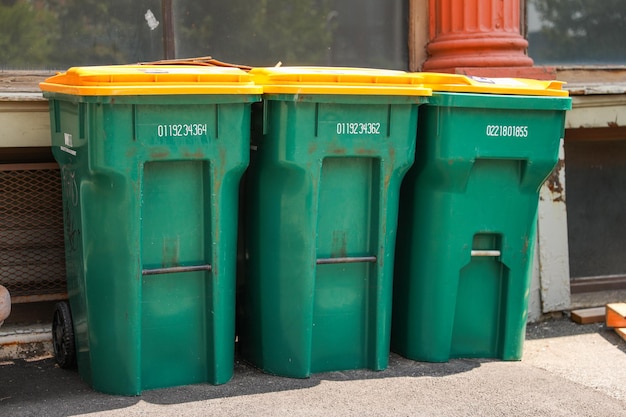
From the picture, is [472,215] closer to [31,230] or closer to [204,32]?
[204,32]

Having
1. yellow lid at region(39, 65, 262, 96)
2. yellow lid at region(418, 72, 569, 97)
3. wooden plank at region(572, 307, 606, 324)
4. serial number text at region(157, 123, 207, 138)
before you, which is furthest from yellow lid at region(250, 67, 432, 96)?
wooden plank at region(572, 307, 606, 324)

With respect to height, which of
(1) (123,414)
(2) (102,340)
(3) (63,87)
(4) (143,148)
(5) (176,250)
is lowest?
(1) (123,414)

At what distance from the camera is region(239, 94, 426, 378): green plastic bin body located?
182 inches

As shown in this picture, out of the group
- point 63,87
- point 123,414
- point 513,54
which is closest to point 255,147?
point 63,87

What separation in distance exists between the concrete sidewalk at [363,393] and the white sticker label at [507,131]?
1.27 meters

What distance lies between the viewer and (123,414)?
430 cm

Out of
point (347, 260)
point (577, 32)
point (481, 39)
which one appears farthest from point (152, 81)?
point (577, 32)

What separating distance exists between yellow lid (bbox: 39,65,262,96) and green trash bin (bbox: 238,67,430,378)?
0.71 ft

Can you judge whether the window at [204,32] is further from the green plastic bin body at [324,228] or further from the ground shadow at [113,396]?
the ground shadow at [113,396]

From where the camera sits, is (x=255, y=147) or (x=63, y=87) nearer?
(x=63, y=87)

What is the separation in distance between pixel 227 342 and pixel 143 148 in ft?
3.58

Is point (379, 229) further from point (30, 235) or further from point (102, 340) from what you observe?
point (30, 235)

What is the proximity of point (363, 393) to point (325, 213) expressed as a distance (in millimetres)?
916

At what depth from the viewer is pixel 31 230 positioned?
558 centimetres
